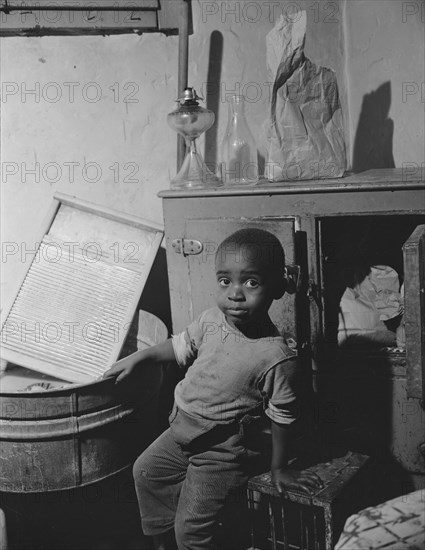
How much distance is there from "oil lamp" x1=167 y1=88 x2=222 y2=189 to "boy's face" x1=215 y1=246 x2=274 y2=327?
31.2 inches

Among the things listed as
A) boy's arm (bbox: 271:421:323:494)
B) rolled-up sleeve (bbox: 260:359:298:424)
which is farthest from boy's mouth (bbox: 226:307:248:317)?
boy's arm (bbox: 271:421:323:494)

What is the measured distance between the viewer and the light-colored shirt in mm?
2152

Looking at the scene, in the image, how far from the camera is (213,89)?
341cm

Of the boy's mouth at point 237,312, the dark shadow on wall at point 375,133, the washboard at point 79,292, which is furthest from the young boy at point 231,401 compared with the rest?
the dark shadow on wall at point 375,133

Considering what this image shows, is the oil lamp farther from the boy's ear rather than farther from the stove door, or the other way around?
the stove door

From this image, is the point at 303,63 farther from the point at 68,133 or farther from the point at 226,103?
the point at 68,133

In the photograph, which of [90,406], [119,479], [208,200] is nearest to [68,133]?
[208,200]

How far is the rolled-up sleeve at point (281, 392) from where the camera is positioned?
83.9 inches

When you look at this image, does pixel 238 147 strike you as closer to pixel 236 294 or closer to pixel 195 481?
pixel 236 294

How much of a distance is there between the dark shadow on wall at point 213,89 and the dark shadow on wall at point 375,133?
83 cm

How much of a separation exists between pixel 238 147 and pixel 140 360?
4.25ft

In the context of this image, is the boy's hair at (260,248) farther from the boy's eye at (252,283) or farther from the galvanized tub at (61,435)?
the galvanized tub at (61,435)

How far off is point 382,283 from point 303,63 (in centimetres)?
105

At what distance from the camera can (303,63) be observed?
2670 mm
